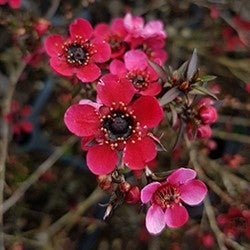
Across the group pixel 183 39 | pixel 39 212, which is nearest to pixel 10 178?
pixel 39 212

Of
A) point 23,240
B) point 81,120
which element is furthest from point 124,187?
point 23,240

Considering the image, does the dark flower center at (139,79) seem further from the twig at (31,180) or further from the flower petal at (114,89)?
the twig at (31,180)

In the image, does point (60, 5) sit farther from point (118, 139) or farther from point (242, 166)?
point (118, 139)

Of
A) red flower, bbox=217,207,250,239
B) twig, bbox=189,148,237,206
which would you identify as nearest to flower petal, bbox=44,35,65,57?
twig, bbox=189,148,237,206

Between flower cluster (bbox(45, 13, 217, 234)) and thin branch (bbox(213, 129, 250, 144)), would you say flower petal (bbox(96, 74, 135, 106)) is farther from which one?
thin branch (bbox(213, 129, 250, 144))

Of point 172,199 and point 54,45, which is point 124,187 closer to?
point 172,199
